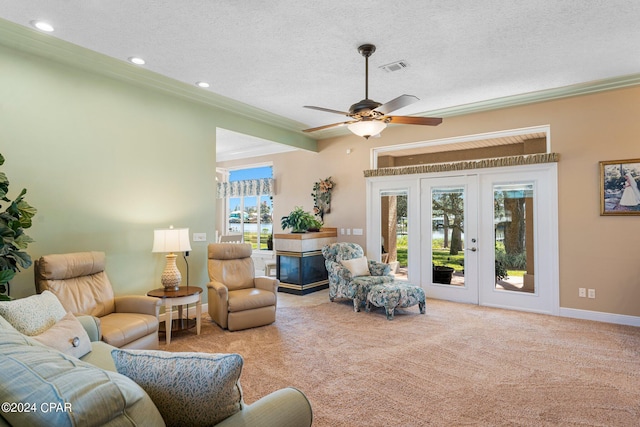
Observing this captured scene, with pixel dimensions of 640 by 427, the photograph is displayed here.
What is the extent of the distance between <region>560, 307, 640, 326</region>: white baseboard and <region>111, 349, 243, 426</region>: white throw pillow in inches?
200

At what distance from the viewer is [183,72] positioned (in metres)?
4.08

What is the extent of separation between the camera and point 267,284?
4570 mm

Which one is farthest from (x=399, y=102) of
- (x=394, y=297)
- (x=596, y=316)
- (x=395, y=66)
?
(x=596, y=316)

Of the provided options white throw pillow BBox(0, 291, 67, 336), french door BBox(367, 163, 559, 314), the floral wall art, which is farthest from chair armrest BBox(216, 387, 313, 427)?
the floral wall art

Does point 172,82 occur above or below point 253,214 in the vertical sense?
above

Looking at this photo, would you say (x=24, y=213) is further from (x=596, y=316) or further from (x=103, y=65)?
(x=596, y=316)

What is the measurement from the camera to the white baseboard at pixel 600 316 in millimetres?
4324

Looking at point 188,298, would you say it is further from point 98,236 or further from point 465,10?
point 465,10

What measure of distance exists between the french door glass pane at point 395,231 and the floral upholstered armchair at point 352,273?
82 cm

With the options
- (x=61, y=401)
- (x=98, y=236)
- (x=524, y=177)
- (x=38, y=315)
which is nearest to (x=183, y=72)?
(x=98, y=236)

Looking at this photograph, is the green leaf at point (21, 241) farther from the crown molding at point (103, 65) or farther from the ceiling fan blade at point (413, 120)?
the ceiling fan blade at point (413, 120)

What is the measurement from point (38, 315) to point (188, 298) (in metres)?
1.74

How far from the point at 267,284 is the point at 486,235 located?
3324 millimetres

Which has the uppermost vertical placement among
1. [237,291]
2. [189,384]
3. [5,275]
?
[5,275]
